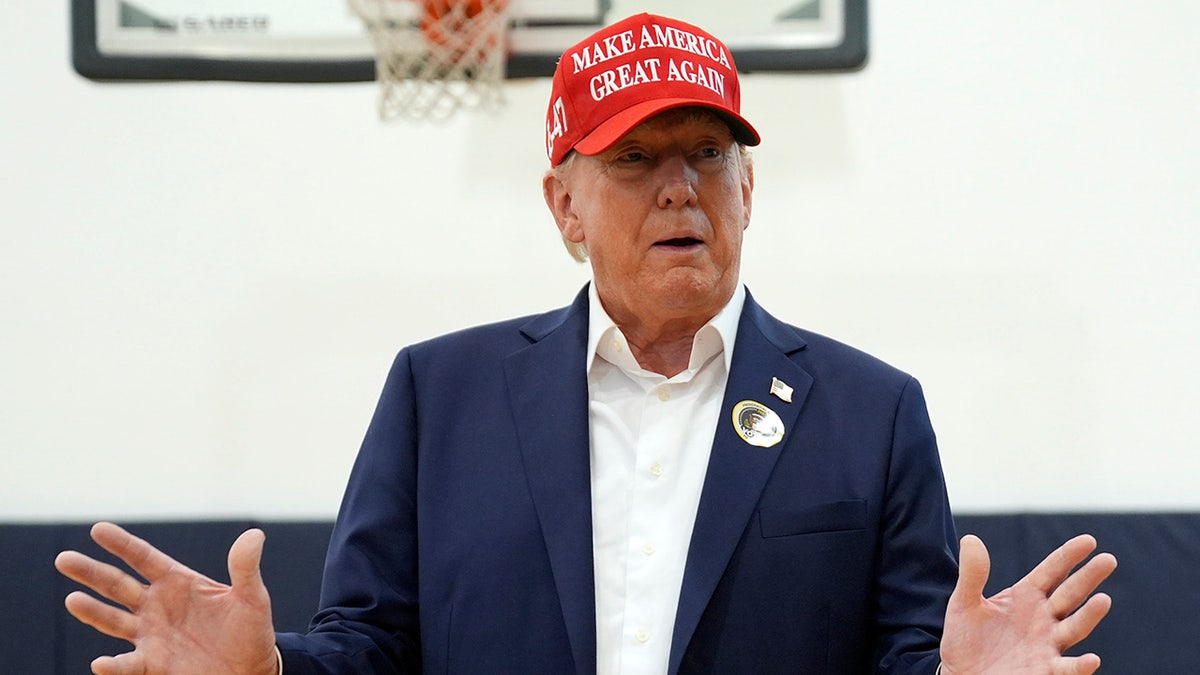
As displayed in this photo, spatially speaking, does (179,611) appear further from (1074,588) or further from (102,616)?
(1074,588)

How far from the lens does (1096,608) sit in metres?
1.42

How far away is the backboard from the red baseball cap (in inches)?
57.7

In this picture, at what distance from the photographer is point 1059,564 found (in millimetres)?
1481

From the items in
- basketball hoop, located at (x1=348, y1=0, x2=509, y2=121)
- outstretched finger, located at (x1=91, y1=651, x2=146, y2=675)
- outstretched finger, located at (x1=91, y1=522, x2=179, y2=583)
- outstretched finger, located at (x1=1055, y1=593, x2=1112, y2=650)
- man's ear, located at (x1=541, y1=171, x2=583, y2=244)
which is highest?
basketball hoop, located at (x1=348, y1=0, x2=509, y2=121)

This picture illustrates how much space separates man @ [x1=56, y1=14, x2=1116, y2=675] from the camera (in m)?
1.69

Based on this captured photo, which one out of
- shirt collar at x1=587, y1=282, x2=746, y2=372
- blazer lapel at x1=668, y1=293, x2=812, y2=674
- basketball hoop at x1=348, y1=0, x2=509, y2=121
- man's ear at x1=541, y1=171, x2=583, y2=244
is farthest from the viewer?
basketball hoop at x1=348, y1=0, x2=509, y2=121

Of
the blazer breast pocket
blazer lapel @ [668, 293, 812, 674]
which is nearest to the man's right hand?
blazer lapel @ [668, 293, 812, 674]

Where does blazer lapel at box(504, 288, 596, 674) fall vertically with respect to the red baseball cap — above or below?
below

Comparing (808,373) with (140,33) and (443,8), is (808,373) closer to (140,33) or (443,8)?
(443,8)

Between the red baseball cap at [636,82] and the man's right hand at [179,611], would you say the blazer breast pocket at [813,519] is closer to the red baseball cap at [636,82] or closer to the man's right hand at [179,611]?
the red baseball cap at [636,82]

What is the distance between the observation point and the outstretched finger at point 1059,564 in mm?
1462

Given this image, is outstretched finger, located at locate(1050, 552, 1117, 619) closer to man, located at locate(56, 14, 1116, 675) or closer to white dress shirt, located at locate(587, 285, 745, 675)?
man, located at locate(56, 14, 1116, 675)

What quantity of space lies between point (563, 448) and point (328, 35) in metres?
2.10

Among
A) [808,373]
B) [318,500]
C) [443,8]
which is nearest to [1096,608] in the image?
[808,373]
